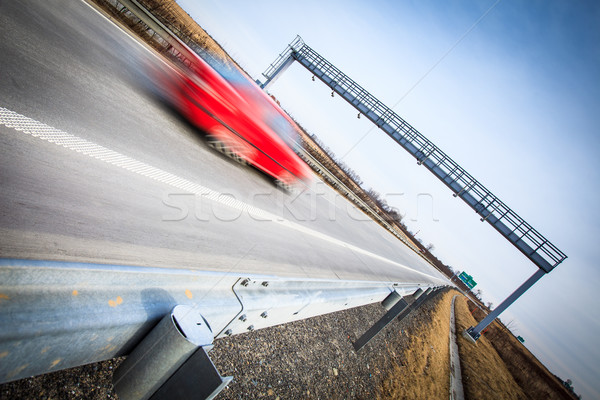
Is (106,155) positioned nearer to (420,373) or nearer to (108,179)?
(108,179)

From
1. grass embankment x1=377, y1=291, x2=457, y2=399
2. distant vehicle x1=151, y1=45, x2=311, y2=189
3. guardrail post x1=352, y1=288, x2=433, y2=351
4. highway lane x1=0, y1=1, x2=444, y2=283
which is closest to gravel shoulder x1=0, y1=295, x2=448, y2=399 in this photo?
grass embankment x1=377, y1=291, x2=457, y2=399

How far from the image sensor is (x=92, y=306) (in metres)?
1.10

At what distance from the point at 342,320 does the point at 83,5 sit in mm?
10828

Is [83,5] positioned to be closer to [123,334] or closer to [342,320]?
[123,334]

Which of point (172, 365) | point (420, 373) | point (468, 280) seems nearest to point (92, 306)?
point (172, 365)

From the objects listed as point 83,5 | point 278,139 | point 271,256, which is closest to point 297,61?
point 83,5

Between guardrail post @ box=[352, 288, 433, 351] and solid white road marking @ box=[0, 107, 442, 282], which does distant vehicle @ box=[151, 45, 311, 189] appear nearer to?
solid white road marking @ box=[0, 107, 442, 282]

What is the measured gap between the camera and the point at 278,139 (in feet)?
22.4

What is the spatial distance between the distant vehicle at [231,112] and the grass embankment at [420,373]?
5396 mm

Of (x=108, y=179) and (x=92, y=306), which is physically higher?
(x=92, y=306)

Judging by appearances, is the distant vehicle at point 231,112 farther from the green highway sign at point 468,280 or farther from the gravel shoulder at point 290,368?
the green highway sign at point 468,280

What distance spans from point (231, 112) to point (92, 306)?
5094 mm

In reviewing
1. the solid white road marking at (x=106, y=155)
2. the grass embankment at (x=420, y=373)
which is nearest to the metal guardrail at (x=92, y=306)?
the solid white road marking at (x=106, y=155)

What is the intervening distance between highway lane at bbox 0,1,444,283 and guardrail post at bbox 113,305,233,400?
1.31 meters
